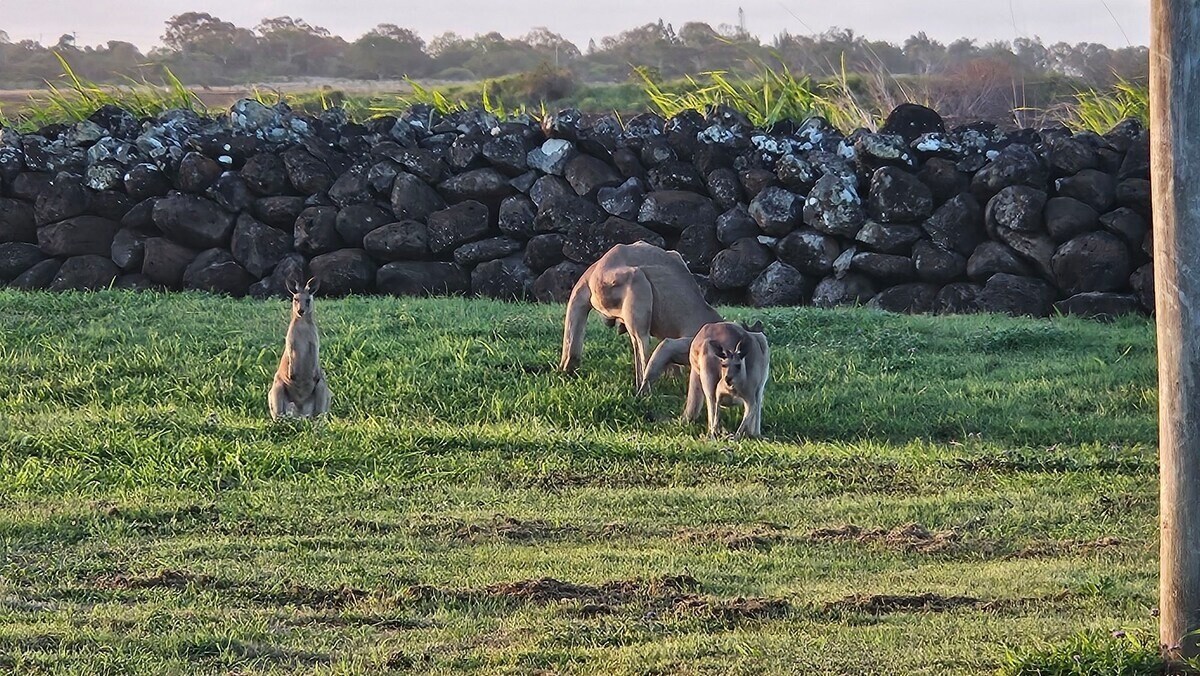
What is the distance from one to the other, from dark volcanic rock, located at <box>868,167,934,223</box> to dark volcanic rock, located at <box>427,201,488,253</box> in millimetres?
3803

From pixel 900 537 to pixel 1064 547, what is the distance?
2.34ft

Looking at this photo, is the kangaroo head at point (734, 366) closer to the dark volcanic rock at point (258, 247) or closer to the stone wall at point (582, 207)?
the stone wall at point (582, 207)

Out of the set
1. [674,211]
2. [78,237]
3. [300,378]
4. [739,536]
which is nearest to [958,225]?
[674,211]

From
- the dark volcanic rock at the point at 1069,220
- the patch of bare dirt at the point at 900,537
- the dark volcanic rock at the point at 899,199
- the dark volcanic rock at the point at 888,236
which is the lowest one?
the patch of bare dirt at the point at 900,537

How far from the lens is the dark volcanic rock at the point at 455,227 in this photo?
15273 mm

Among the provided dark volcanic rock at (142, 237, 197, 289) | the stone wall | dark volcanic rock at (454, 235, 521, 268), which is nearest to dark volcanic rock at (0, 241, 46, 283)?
the stone wall

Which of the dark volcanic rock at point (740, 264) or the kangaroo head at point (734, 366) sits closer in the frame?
the kangaroo head at point (734, 366)

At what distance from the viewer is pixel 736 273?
14734 millimetres

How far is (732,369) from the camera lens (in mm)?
9367

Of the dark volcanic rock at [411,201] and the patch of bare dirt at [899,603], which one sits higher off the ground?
the dark volcanic rock at [411,201]

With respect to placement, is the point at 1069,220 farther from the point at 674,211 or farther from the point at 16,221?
the point at 16,221

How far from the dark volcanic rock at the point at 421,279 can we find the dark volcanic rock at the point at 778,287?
2.85 meters

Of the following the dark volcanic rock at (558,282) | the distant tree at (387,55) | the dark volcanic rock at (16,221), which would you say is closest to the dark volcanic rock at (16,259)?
the dark volcanic rock at (16,221)

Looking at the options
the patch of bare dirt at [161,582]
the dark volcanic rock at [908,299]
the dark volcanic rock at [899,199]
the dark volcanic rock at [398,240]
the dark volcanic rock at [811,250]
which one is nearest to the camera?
the patch of bare dirt at [161,582]
